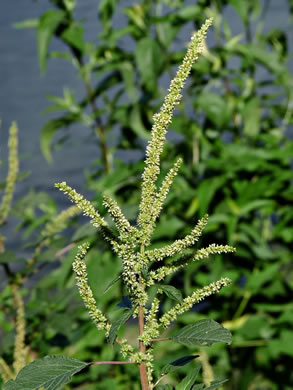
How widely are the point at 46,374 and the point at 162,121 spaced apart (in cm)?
29

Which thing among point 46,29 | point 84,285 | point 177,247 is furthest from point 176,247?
point 46,29

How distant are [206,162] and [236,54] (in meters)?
0.62

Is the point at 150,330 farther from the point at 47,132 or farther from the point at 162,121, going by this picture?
the point at 47,132

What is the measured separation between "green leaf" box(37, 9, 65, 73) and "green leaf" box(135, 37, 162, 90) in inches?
13.6

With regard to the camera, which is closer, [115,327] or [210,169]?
[115,327]

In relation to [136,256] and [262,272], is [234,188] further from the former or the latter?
[136,256]

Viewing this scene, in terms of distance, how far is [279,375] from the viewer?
103 inches

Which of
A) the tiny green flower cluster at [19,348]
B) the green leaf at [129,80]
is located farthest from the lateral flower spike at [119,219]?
the green leaf at [129,80]

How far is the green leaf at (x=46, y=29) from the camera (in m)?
2.33

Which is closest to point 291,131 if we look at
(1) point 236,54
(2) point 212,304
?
(1) point 236,54

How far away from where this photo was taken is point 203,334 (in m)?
0.65

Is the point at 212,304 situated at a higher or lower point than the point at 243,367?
higher

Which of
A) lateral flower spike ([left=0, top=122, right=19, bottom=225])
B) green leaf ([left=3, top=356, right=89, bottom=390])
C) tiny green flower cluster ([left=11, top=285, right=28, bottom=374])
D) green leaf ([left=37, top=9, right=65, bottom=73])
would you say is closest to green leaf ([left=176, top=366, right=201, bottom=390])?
green leaf ([left=3, top=356, right=89, bottom=390])

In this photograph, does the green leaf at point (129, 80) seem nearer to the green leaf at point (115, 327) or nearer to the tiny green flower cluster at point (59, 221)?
the tiny green flower cluster at point (59, 221)
